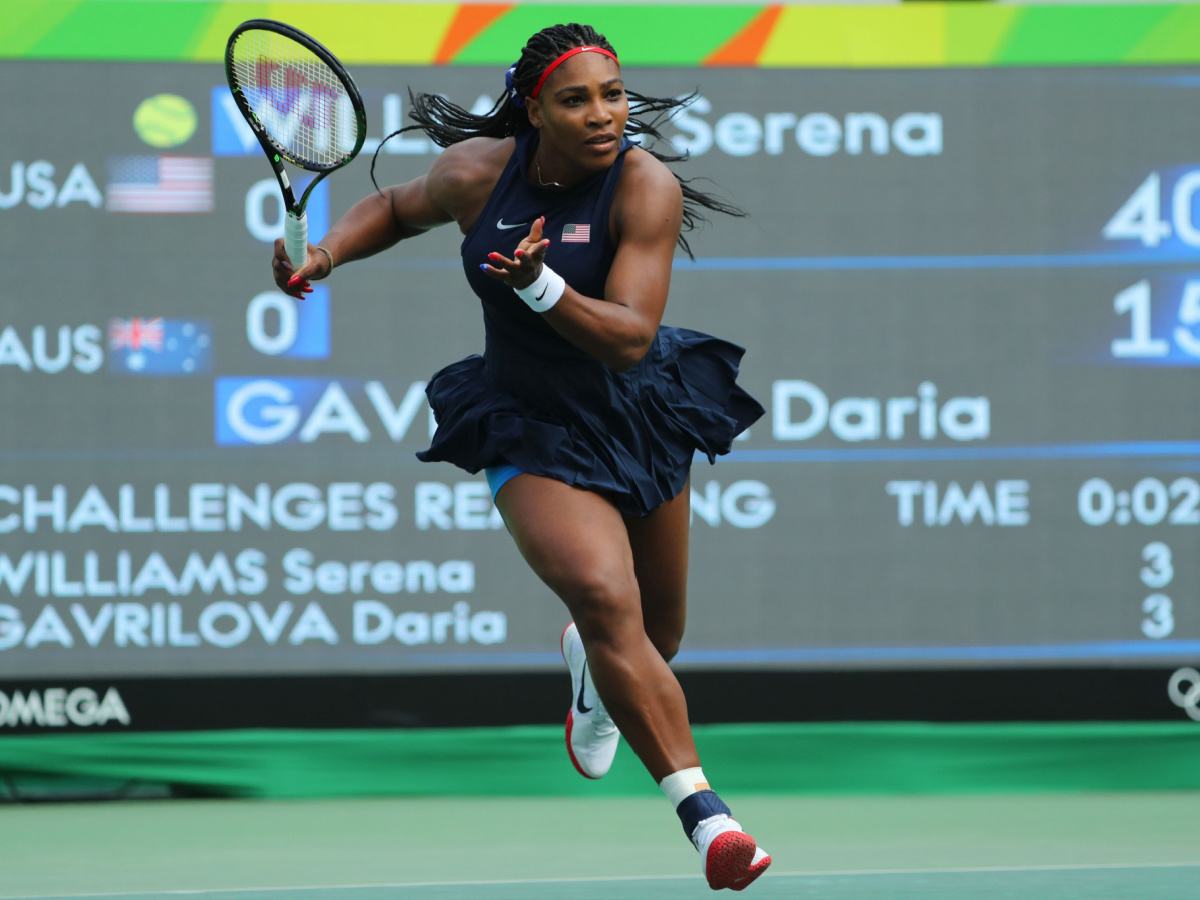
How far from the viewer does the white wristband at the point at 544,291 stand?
134 inches

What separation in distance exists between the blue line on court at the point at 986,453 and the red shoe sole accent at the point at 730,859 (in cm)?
234

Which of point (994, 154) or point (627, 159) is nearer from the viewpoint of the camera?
point (627, 159)

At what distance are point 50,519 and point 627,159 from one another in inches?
97.2

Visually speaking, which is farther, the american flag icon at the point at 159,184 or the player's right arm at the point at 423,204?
the american flag icon at the point at 159,184

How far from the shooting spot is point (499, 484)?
3830mm

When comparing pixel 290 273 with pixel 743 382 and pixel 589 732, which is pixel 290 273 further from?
pixel 743 382

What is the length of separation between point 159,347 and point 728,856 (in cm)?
282

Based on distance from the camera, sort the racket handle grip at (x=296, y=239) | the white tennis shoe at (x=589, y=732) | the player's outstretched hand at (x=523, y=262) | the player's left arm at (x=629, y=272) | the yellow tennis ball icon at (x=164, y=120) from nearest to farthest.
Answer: the player's outstretched hand at (x=523, y=262), the player's left arm at (x=629, y=272), the racket handle grip at (x=296, y=239), the white tennis shoe at (x=589, y=732), the yellow tennis ball icon at (x=164, y=120)

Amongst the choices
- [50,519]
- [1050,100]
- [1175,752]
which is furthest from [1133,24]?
[50,519]

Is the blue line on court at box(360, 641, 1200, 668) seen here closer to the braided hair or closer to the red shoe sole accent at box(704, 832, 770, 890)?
the braided hair

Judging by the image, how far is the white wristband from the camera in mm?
3408

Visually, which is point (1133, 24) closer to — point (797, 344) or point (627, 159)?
point (797, 344)

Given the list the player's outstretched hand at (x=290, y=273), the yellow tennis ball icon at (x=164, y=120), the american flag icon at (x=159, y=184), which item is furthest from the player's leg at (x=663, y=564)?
the yellow tennis ball icon at (x=164, y=120)

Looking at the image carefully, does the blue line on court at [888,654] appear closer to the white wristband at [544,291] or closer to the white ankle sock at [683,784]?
the white ankle sock at [683,784]
